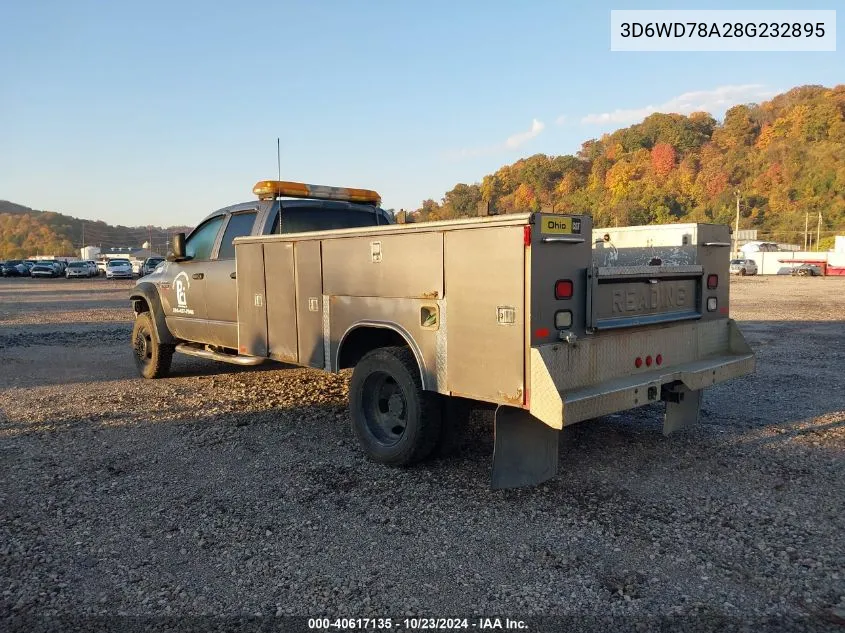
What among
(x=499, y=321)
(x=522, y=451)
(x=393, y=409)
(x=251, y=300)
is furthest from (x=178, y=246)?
(x=522, y=451)

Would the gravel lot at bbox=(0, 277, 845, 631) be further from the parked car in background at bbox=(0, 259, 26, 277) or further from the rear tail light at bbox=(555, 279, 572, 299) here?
the parked car in background at bbox=(0, 259, 26, 277)

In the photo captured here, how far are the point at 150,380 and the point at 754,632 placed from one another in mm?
7831

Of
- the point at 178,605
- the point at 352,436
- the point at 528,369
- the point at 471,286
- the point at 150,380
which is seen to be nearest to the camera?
the point at 178,605

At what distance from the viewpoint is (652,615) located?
3.03 m

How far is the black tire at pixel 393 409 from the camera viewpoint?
187 inches

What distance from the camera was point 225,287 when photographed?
7164 millimetres

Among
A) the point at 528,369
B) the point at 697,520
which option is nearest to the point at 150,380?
the point at 528,369

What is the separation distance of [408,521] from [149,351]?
5.98m

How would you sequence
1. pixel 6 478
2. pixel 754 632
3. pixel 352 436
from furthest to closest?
pixel 352 436, pixel 6 478, pixel 754 632

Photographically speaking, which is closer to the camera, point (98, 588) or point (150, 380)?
point (98, 588)

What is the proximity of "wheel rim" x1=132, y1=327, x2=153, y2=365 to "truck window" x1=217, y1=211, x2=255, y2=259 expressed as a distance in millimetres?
2220

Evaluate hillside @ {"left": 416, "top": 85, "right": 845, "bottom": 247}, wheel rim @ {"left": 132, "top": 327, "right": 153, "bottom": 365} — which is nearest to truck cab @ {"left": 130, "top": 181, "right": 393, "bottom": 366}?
wheel rim @ {"left": 132, "top": 327, "right": 153, "bottom": 365}

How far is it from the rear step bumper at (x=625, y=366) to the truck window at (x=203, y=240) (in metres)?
4.86

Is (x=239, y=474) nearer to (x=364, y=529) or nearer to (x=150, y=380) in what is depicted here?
(x=364, y=529)
